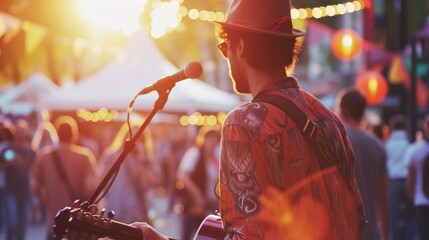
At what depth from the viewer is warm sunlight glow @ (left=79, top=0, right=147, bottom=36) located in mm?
15125

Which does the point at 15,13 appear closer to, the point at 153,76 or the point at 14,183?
the point at 14,183

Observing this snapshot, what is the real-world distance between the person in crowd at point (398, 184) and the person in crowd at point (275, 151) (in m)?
9.21

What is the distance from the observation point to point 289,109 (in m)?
3.00

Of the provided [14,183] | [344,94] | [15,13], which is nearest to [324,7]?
[15,13]

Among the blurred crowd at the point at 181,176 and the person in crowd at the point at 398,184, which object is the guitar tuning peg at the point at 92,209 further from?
the person in crowd at the point at 398,184

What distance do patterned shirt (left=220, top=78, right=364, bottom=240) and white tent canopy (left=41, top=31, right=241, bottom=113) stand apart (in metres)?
15.3

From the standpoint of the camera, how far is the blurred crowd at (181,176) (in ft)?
21.0

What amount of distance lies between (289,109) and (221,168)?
291 millimetres

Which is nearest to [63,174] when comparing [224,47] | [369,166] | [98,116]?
[369,166]

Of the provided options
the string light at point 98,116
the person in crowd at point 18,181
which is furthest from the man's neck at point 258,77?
the string light at point 98,116

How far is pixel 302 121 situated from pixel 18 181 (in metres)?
10.2

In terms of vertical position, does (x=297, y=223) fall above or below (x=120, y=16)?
above

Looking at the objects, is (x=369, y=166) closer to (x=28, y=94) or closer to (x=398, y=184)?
(x=398, y=184)

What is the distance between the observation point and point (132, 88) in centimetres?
1867
